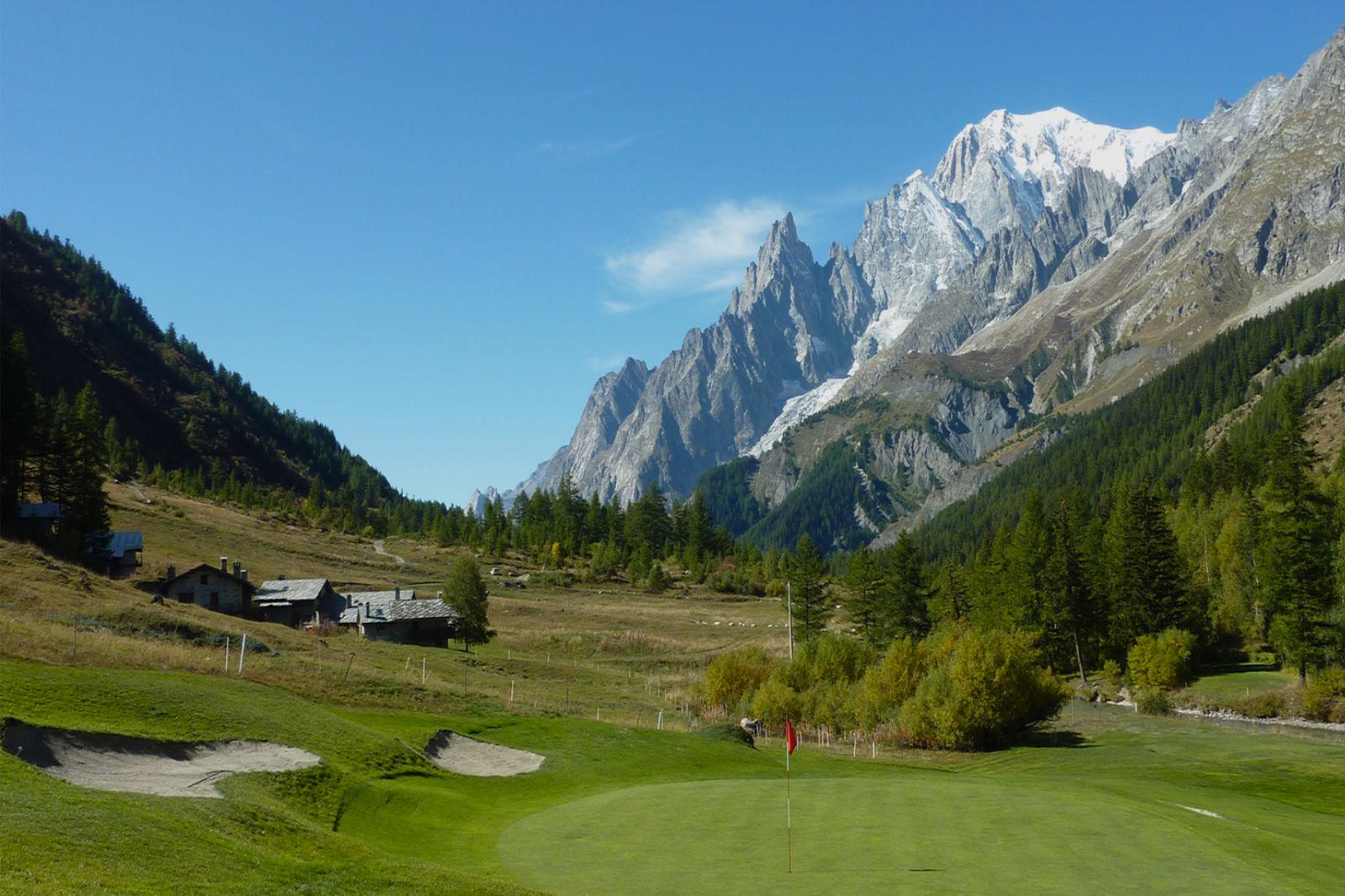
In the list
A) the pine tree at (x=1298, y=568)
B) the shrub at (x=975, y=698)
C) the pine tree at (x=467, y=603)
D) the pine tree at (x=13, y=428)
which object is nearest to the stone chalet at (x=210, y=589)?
the pine tree at (x=13, y=428)

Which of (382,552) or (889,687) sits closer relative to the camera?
(889,687)

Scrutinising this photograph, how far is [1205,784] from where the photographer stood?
4131cm

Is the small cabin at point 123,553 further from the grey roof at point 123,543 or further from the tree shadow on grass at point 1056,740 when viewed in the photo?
the tree shadow on grass at point 1056,740

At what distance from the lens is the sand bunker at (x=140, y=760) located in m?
23.5

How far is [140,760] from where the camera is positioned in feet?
86.0

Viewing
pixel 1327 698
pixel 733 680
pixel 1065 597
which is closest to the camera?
pixel 1327 698

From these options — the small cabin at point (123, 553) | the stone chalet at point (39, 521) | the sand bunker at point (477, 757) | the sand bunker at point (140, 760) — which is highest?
the stone chalet at point (39, 521)

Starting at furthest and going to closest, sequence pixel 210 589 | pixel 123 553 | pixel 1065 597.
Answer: pixel 1065 597, pixel 123 553, pixel 210 589

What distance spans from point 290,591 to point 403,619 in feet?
39.8

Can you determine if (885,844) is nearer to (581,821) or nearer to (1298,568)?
(581,821)

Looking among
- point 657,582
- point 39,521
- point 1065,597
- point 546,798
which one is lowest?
point 546,798

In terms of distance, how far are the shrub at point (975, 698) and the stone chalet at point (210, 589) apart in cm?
6066

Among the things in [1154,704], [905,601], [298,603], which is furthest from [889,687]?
[298,603]

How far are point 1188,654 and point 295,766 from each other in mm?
80465
